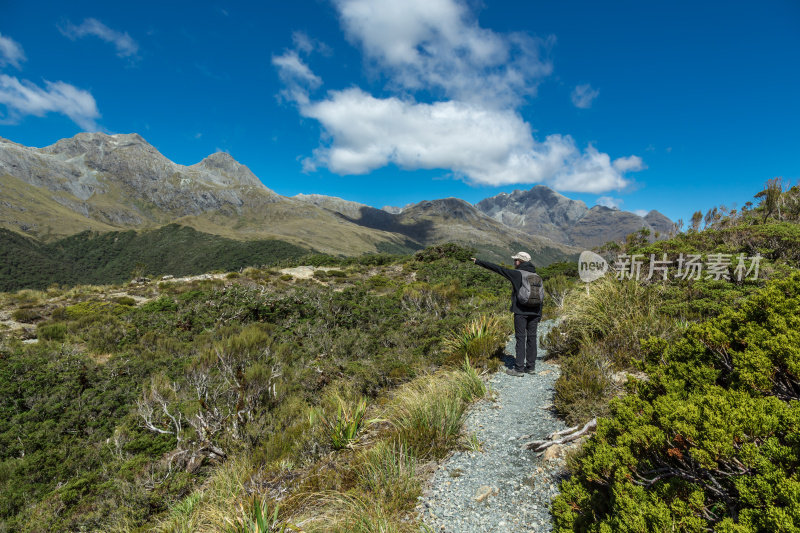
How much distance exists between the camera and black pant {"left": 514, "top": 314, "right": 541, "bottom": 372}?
6176mm

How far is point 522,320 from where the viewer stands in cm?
615

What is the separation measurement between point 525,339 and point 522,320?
1.42 ft

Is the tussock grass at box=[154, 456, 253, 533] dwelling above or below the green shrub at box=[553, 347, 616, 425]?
below

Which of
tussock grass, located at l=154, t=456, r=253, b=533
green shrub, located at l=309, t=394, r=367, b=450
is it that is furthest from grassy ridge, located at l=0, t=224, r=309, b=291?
tussock grass, located at l=154, t=456, r=253, b=533

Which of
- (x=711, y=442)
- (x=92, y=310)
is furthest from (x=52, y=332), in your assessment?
(x=711, y=442)

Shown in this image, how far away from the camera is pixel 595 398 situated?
4.30 metres

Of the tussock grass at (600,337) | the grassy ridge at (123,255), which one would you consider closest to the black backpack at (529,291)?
the tussock grass at (600,337)

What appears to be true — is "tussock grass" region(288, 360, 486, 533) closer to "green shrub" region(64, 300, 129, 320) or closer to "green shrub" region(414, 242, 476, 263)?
"green shrub" region(64, 300, 129, 320)

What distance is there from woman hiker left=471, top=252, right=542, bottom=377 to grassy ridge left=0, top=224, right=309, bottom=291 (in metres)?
113

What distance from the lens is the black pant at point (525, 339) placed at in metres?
6.18

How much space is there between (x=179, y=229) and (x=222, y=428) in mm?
195907

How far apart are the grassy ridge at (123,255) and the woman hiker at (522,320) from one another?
369ft

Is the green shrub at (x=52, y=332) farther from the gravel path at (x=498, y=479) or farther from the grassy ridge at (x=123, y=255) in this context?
the grassy ridge at (x=123, y=255)

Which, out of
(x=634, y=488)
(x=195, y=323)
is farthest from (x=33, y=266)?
(x=634, y=488)
